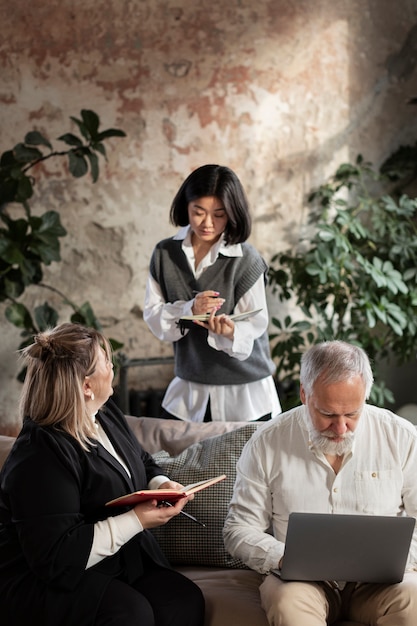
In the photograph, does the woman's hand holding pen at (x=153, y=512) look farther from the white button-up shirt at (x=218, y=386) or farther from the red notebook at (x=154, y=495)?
the white button-up shirt at (x=218, y=386)

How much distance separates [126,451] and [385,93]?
10.4 feet

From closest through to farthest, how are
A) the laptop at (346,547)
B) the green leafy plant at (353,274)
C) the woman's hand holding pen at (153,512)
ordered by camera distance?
the laptop at (346,547) < the woman's hand holding pen at (153,512) < the green leafy plant at (353,274)

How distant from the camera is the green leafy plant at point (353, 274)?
464cm

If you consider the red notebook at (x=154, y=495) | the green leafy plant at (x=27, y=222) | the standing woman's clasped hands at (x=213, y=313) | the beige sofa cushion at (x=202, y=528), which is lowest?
the beige sofa cushion at (x=202, y=528)

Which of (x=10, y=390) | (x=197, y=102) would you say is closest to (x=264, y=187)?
(x=197, y=102)

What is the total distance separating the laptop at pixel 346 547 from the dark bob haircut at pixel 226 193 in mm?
1351

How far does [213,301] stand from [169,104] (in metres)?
1.89

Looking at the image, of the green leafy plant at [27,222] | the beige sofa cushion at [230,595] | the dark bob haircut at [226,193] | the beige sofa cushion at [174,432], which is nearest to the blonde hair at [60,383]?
the beige sofa cushion at [230,595]

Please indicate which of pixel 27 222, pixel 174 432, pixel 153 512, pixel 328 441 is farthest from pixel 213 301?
pixel 27 222

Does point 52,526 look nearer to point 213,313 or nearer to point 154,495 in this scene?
point 154,495

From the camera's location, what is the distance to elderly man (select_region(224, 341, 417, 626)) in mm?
2514

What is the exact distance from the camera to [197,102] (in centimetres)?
491

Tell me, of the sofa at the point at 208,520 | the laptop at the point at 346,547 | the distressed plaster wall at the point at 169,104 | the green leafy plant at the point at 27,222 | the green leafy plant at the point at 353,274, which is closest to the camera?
the laptop at the point at 346,547

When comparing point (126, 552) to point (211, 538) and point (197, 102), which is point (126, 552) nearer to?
point (211, 538)
